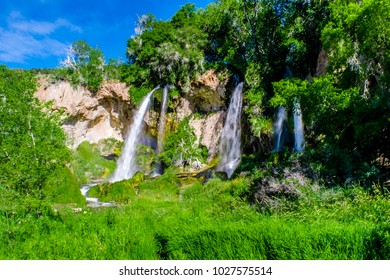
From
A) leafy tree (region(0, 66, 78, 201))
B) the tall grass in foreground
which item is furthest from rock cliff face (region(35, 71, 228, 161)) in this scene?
the tall grass in foreground

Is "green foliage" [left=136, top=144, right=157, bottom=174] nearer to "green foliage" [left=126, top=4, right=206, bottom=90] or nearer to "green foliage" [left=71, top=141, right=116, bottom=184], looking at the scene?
"green foliage" [left=71, top=141, right=116, bottom=184]

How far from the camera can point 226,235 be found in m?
5.21

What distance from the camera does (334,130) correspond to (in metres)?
11.7

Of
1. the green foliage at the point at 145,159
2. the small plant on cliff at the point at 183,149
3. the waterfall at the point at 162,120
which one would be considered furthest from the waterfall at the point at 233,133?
the waterfall at the point at 162,120

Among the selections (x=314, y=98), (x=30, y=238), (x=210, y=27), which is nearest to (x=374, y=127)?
(x=314, y=98)

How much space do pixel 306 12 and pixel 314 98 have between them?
44.9 feet

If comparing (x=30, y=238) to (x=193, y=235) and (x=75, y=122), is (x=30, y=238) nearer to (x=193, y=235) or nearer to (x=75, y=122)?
(x=193, y=235)

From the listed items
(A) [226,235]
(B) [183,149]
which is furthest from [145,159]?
(A) [226,235]

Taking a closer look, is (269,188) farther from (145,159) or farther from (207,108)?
(207,108)

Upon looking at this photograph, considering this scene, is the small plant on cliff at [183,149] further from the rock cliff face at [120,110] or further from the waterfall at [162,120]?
the waterfall at [162,120]

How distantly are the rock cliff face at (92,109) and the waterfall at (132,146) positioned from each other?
2.79 meters

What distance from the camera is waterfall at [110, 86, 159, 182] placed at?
103ft
